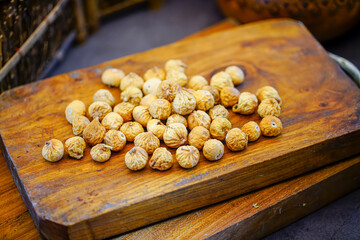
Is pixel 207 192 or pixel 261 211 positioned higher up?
pixel 207 192

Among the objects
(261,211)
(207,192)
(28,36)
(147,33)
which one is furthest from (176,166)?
(147,33)

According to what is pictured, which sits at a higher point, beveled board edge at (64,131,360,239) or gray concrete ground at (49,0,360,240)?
gray concrete ground at (49,0,360,240)

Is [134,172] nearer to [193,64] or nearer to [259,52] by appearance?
[193,64]

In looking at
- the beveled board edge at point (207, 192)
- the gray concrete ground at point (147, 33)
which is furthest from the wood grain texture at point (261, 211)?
the gray concrete ground at point (147, 33)

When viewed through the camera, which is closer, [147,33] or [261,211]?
[261,211]

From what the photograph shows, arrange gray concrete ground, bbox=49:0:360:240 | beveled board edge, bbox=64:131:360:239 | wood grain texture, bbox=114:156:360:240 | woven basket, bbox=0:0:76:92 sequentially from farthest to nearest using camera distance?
gray concrete ground, bbox=49:0:360:240
woven basket, bbox=0:0:76:92
wood grain texture, bbox=114:156:360:240
beveled board edge, bbox=64:131:360:239

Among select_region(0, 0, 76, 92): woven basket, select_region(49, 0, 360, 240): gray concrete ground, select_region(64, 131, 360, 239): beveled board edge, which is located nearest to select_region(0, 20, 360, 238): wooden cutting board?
select_region(64, 131, 360, 239): beveled board edge

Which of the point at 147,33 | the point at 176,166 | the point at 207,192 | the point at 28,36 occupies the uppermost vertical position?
the point at 28,36

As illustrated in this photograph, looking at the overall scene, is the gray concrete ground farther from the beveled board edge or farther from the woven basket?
the beveled board edge

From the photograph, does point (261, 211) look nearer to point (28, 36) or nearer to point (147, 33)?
point (28, 36)
